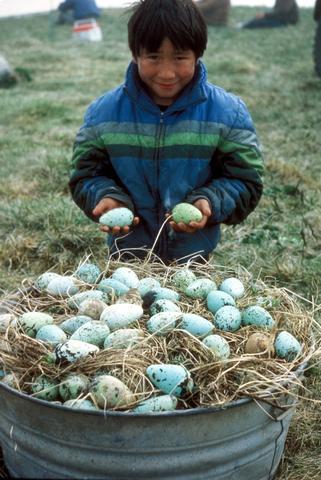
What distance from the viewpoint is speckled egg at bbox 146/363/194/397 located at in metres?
1.64

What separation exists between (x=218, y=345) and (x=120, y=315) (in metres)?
0.27

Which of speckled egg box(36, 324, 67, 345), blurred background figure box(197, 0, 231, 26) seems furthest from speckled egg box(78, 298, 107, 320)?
blurred background figure box(197, 0, 231, 26)

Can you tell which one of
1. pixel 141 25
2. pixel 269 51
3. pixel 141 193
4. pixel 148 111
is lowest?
pixel 269 51

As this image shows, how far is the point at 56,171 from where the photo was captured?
4.60 metres

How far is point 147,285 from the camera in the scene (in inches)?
81.4

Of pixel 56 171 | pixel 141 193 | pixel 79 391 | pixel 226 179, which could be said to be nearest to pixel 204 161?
pixel 226 179

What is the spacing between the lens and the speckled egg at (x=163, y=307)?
1.91 m

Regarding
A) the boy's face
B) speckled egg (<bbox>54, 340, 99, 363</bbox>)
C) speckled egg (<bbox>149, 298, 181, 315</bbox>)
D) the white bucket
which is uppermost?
the boy's face

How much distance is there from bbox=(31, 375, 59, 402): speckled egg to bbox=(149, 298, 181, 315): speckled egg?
373mm

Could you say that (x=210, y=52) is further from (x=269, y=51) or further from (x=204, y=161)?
(x=204, y=161)

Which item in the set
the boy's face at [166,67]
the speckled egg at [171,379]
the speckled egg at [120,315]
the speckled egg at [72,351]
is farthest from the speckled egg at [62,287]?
the boy's face at [166,67]

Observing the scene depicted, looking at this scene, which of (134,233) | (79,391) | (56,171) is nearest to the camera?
(79,391)

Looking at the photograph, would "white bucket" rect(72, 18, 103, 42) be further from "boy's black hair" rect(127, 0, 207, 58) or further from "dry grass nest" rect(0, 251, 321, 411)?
"dry grass nest" rect(0, 251, 321, 411)

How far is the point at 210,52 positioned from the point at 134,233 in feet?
28.9
